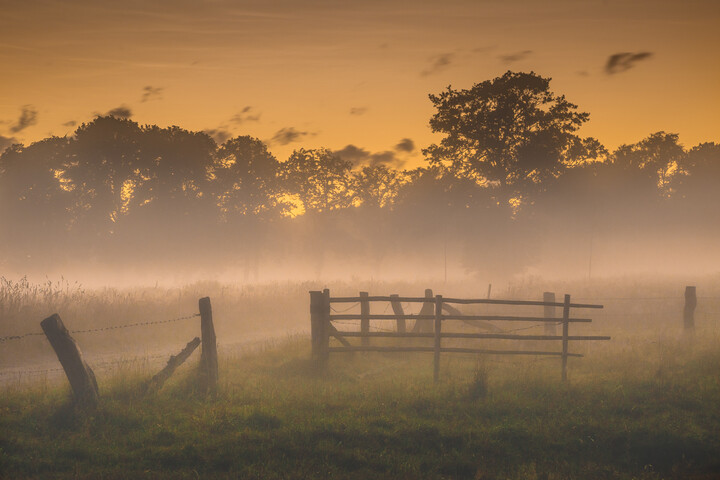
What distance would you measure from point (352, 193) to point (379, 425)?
51.1 metres

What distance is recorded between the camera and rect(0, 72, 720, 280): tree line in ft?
121

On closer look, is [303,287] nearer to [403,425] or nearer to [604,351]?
[604,351]

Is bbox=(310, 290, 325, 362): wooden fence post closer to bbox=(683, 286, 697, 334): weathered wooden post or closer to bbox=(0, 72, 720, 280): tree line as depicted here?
bbox=(683, 286, 697, 334): weathered wooden post

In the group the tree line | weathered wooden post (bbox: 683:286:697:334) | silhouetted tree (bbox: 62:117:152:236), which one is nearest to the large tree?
the tree line

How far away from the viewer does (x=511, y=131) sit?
3631 cm

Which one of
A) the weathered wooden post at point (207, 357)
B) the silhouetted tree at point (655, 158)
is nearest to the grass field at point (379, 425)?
the weathered wooden post at point (207, 357)

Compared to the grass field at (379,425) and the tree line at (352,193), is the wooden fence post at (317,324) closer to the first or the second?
the grass field at (379,425)

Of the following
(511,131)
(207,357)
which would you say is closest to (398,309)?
(207,357)

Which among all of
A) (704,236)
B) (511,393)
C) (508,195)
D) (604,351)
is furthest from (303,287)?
(704,236)

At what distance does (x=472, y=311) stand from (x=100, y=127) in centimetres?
3503

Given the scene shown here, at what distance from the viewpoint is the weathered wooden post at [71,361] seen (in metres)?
11.5

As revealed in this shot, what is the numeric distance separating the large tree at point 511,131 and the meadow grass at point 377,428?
22755 mm

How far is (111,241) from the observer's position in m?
50.7

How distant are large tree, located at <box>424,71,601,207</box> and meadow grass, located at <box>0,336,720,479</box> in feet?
74.7
